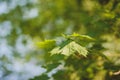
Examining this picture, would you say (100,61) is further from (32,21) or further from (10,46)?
(32,21)

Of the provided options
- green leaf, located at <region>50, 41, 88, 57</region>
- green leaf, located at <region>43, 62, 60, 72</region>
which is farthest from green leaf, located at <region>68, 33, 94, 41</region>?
green leaf, located at <region>43, 62, 60, 72</region>

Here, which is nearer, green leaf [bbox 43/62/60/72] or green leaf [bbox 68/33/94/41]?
green leaf [bbox 68/33/94/41]

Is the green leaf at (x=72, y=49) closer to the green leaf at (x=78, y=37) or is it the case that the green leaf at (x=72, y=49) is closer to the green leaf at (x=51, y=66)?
the green leaf at (x=78, y=37)

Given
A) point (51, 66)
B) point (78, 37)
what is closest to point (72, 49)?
point (78, 37)

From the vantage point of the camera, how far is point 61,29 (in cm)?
944

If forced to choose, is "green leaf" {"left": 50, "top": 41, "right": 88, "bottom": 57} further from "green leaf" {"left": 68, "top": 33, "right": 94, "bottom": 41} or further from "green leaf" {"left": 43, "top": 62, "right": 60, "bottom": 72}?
"green leaf" {"left": 43, "top": 62, "right": 60, "bottom": 72}

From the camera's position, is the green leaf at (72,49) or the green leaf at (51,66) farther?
the green leaf at (51,66)

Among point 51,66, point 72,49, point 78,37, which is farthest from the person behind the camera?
point 51,66

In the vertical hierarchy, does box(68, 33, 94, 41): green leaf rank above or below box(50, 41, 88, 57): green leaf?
above

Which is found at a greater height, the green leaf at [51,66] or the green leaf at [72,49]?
the green leaf at [51,66]

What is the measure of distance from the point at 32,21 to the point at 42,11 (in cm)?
40

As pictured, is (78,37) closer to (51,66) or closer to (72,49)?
(72,49)

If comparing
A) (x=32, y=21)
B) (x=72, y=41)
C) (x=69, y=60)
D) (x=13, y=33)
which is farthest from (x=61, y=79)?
(x=32, y=21)

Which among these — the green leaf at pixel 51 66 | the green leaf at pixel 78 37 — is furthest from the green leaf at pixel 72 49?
the green leaf at pixel 51 66
